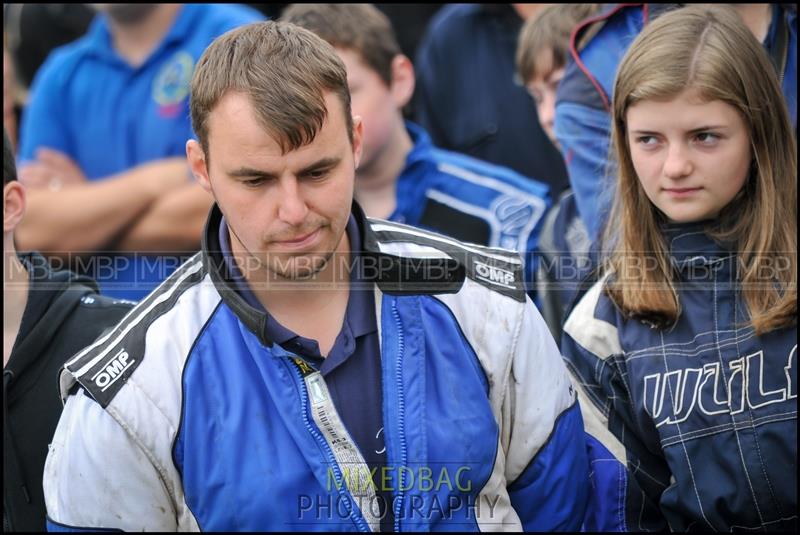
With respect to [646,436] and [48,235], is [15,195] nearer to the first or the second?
[48,235]

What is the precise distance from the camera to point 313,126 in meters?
2.47

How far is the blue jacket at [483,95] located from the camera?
4832 mm

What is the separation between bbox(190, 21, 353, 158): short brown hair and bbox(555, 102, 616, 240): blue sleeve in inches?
44.5

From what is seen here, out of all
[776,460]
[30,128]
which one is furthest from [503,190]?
[30,128]

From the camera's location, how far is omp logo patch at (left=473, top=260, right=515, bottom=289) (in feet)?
9.14

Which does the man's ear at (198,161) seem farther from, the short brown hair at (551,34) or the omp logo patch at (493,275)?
the short brown hair at (551,34)

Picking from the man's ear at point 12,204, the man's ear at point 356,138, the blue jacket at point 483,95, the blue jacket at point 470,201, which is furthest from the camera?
the blue jacket at point 483,95

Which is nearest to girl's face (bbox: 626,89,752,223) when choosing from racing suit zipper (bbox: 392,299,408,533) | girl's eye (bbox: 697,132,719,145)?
girl's eye (bbox: 697,132,719,145)

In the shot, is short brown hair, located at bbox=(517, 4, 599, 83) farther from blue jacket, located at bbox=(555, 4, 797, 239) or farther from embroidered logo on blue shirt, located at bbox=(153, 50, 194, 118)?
embroidered logo on blue shirt, located at bbox=(153, 50, 194, 118)

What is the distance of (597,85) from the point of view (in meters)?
3.45

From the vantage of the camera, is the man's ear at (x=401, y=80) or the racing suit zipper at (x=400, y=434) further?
the man's ear at (x=401, y=80)

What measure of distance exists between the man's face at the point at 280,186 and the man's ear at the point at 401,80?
1827mm

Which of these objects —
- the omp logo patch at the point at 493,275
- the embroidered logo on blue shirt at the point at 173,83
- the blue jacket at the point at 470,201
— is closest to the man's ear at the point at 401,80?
the blue jacket at the point at 470,201

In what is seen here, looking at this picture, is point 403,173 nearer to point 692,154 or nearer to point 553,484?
point 692,154
